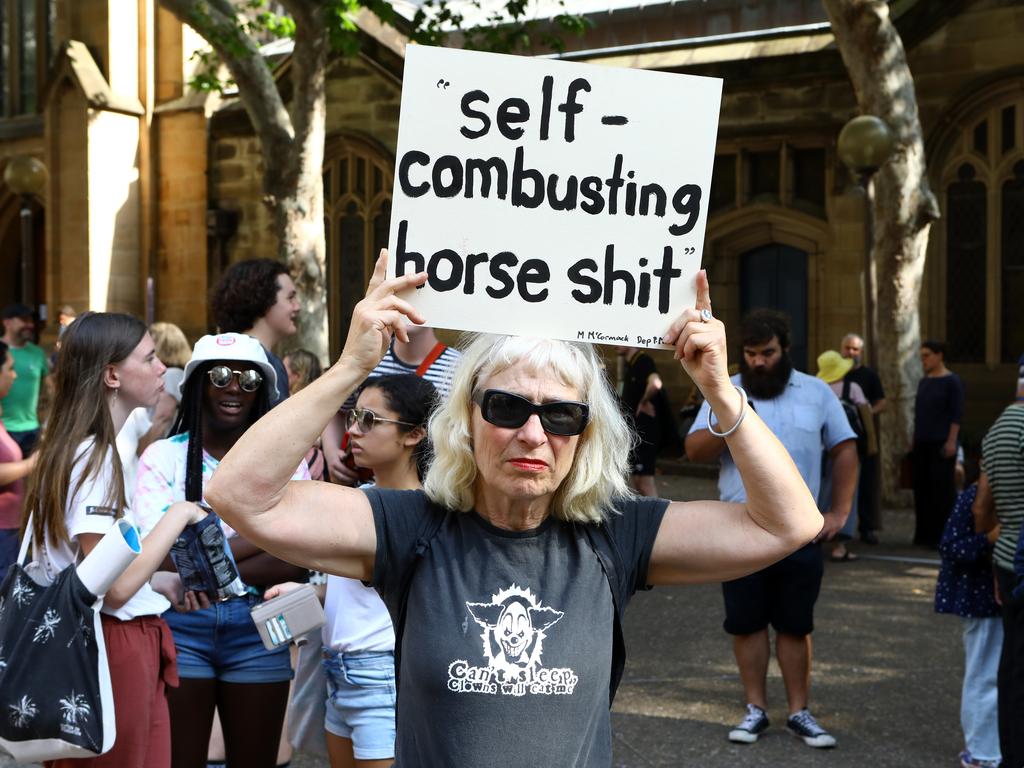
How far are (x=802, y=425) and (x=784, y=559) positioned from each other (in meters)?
0.59

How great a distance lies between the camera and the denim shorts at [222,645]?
3713 mm

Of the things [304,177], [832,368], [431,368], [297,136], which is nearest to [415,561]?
[431,368]

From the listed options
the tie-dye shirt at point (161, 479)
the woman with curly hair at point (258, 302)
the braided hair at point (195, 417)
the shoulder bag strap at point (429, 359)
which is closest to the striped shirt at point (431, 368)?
the shoulder bag strap at point (429, 359)

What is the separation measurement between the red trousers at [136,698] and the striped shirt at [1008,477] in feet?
10.1

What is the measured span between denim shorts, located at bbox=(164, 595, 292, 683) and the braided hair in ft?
1.07

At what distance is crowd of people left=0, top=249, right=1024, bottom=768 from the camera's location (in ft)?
7.45

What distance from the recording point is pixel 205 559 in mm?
3543

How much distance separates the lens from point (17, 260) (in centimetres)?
2519

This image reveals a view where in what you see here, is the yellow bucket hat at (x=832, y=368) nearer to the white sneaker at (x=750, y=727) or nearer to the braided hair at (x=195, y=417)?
the white sneaker at (x=750, y=727)

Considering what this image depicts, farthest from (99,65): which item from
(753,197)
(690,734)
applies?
(690,734)

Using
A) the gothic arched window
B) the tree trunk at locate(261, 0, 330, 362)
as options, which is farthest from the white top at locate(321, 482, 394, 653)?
the gothic arched window

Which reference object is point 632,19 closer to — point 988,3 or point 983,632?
point 988,3

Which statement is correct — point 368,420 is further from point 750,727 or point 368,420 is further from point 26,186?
point 26,186

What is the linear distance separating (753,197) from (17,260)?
598 inches
